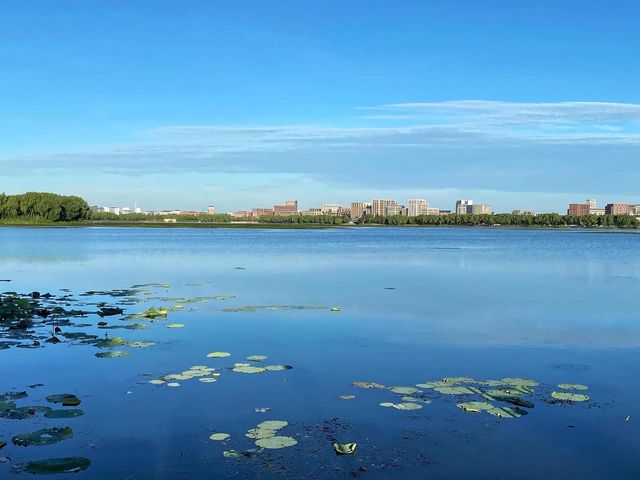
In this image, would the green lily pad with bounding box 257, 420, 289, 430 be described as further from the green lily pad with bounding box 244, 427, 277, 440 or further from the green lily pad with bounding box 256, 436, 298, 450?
the green lily pad with bounding box 256, 436, 298, 450

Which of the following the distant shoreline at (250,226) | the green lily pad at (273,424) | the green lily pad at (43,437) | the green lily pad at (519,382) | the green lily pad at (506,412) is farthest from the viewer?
the distant shoreline at (250,226)

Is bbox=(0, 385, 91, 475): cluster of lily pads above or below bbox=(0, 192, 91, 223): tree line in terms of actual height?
below

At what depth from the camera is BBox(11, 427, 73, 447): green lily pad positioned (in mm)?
5961

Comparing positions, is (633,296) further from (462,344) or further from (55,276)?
(55,276)

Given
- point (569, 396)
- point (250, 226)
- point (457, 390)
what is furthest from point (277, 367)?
point (250, 226)

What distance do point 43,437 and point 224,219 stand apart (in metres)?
159

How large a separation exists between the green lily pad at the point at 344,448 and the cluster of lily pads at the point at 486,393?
1.35m

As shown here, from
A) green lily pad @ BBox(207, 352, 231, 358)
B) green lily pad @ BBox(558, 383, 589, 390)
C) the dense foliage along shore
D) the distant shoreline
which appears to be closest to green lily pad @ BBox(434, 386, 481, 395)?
green lily pad @ BBox(558, 383, 589, 390)

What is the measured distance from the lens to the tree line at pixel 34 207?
9969 centimetres

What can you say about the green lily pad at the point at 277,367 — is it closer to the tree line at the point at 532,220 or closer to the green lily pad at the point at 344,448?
the green lily pad at the point at 344,448

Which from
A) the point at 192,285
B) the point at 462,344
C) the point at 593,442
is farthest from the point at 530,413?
the point at 192,285

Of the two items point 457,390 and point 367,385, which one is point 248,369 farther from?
point 457,390

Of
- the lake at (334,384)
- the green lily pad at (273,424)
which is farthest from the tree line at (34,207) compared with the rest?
the green lily pad at (273,424)

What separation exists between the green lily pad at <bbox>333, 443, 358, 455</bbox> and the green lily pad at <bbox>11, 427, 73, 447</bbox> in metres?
2.53
